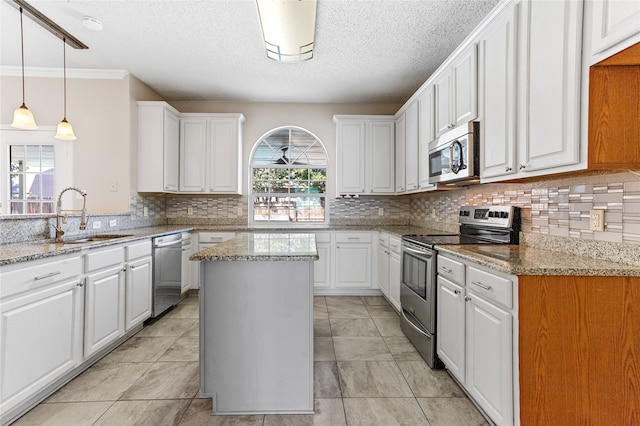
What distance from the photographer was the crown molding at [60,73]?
3.42m

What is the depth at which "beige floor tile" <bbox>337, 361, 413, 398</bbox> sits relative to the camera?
1.91 meters

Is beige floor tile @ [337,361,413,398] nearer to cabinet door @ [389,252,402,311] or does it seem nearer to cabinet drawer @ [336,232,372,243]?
cabinet door @ [389,252,402,311]

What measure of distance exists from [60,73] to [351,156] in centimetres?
358

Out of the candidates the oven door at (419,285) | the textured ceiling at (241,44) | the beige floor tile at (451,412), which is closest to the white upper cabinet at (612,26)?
the textured ceiling at (241,44)

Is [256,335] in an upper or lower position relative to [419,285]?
lower

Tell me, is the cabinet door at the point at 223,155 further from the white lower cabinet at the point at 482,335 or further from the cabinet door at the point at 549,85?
the cabinet door at the point at 549,85

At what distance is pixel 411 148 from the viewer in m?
3.52

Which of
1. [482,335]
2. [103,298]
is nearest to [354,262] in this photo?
[482,335]

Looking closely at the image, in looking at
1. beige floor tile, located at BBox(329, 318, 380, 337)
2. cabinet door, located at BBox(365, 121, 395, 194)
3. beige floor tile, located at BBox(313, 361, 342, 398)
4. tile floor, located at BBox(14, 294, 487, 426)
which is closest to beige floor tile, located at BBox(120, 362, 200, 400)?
tile floor, located at BBox(14, 294, 487, 426)

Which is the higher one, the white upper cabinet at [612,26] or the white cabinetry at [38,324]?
the white upper cabinet at [612,26]

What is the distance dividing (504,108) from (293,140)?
3.11 meters

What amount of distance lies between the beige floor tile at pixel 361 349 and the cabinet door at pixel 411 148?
67.4 inches

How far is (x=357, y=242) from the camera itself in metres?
3.98

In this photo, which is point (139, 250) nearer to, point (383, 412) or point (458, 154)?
point (383, 412)
